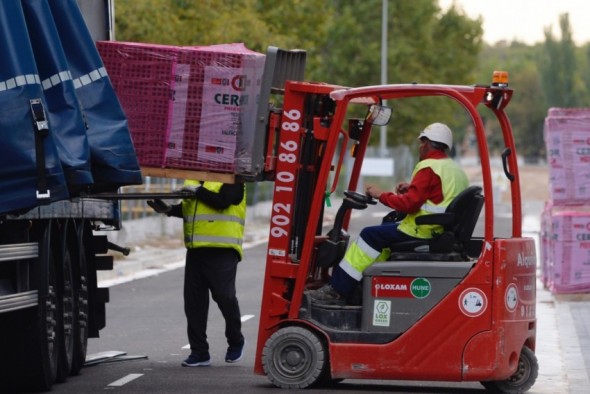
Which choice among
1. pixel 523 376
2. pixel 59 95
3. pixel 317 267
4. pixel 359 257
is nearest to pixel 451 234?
pixel 359 257

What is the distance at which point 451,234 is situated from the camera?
11477mm

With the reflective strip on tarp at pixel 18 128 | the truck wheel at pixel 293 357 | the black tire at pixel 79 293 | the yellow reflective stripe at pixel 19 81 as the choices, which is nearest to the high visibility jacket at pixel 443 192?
the truck wheel at pixel 293 357

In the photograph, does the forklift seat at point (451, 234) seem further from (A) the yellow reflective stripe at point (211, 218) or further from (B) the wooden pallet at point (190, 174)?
(A) the yellow reflective stripe at point (211, 218)

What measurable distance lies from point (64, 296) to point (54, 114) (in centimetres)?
264

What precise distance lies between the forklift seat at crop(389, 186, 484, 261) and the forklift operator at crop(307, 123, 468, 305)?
58 millimetres

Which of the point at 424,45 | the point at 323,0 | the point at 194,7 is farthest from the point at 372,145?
the point at 194,7

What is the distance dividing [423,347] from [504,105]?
185cm

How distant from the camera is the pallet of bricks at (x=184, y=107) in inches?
463

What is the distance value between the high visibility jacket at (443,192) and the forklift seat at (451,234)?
5 cm

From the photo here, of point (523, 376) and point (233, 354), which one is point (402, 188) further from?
point (233, 354)

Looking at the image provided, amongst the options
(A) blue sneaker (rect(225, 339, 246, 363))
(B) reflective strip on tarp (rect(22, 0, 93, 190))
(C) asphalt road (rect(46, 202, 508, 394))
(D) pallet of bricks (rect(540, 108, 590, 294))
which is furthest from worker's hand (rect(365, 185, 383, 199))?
(D) pallet of bricks (rect(540, 108, 590, 294))

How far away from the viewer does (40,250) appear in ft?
34.9

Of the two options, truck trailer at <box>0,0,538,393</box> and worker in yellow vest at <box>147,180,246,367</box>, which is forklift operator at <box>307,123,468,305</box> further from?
worker in yellow vest at <box>147,180,246,367</box>

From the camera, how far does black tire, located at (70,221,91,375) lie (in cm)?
1258
